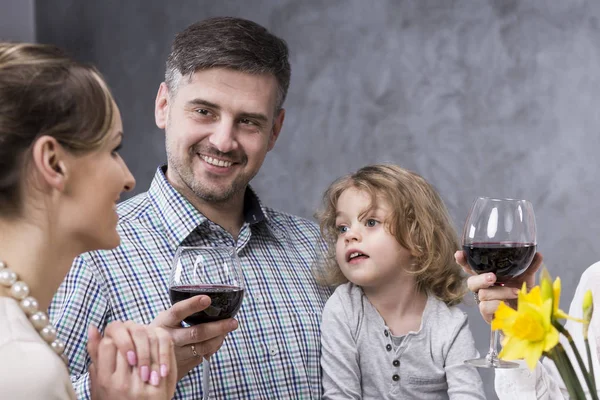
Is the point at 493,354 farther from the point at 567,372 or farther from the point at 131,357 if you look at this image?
the point at 131,357

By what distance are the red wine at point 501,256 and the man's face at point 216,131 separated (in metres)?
0.72

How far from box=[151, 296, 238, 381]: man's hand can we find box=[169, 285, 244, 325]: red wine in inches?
0.6

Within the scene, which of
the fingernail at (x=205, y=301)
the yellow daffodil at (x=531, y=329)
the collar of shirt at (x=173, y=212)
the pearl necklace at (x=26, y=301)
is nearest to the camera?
the yellow daffodil at (x=531, y=329)

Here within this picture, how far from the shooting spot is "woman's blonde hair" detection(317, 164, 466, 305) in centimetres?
222

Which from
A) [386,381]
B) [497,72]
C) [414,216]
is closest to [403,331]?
[386,381]

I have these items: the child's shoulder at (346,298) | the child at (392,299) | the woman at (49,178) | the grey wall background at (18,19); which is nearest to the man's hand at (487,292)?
the child at (392,299)

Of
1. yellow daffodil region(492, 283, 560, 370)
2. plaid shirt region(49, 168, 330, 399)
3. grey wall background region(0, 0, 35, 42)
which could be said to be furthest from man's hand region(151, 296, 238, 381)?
grey wall background region(0, 0, 35, 42)

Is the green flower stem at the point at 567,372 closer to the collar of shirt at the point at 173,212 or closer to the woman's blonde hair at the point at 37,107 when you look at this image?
the woman's blonde hair at the point at 37,107

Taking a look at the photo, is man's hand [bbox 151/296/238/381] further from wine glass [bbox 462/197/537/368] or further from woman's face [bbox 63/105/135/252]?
wine glass [bbox 462/197/537/368]

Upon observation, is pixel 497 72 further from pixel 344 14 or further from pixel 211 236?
pixel 211 236

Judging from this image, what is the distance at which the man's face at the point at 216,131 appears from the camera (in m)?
2.16

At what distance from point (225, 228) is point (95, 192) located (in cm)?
99

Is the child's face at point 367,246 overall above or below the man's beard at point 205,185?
below

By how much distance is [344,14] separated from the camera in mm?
3709
